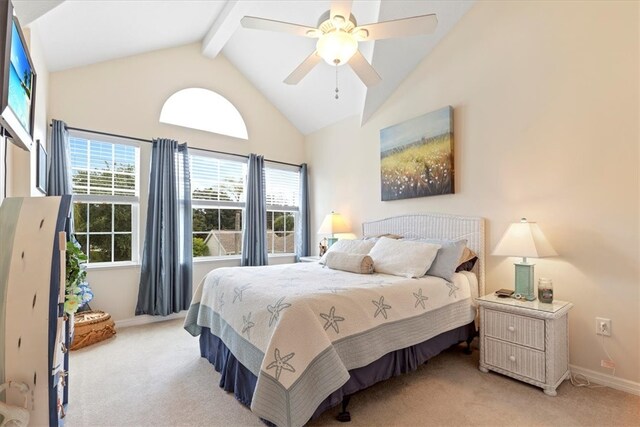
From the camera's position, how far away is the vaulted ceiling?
2.84 metres

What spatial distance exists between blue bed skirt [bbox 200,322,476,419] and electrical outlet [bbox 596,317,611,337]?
89 cm

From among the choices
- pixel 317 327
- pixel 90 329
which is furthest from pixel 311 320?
pixel 90 329

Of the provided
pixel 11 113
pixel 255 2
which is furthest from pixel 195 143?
pixel 11 113

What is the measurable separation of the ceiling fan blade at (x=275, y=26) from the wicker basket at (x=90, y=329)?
118 inches

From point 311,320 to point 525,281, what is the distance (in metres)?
1.79

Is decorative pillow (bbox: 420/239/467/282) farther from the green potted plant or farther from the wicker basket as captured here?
the wicker basket

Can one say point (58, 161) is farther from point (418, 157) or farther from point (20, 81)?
point (418, 157)

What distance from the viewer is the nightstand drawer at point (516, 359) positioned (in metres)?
2.16

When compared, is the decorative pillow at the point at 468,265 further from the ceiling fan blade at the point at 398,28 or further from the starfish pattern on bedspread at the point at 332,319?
the ceiling fan blade at the point at 398,28

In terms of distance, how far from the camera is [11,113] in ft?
4.97

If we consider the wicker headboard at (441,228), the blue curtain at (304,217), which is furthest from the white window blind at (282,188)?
the wicker headboard at (441,228)

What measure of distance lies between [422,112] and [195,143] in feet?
9.42

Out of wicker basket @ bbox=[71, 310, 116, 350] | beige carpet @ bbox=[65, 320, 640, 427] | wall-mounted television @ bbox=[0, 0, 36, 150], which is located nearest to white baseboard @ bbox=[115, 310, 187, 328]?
wicker basket @ bbox=[71, 310, 116, 350]

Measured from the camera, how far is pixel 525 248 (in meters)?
2.31
